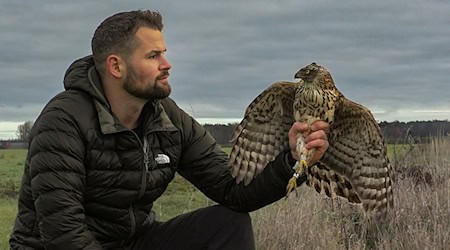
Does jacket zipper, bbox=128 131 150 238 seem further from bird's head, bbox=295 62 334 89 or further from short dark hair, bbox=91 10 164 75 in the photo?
bird's head, bbox=295 62 334 89

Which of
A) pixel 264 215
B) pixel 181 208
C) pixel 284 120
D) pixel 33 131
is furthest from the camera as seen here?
pixel 181 208

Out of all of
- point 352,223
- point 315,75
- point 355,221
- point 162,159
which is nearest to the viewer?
point 315,75

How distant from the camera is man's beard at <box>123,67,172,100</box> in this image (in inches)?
171

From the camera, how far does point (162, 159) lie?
453 centimetres

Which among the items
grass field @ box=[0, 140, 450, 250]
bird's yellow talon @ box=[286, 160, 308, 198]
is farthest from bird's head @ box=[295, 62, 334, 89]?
grass field @ box=[0, 140, 450, 250]

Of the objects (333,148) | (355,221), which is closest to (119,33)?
(333,148)

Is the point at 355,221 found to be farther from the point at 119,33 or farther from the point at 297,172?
the point at 119,33

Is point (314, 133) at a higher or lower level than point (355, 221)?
higher

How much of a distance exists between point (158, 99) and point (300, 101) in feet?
2.93

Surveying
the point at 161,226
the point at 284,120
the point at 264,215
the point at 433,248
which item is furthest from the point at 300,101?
the point at 264,215

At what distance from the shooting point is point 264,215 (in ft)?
22.4

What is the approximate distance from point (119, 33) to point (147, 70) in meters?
0.29

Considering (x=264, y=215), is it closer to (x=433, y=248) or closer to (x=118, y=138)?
(x=433, y=248)

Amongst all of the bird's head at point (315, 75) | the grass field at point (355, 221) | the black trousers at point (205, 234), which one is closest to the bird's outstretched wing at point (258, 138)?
the black trousers at point (205, 234)
